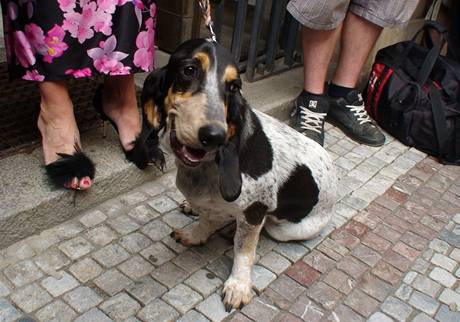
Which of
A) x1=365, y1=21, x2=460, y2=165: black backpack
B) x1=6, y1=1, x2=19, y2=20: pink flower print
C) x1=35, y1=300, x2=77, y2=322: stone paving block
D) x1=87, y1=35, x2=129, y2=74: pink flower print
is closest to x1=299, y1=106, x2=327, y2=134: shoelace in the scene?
x1=365, y1=21, x2=460, y2=165: black backpack

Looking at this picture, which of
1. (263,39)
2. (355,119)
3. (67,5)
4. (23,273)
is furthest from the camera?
(263,39)

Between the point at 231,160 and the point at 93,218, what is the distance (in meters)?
1.15

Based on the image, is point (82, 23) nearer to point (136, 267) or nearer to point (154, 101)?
point (154, 101)

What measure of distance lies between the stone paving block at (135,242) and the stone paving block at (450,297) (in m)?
1.52

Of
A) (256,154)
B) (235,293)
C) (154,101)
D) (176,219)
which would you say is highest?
(154,101)

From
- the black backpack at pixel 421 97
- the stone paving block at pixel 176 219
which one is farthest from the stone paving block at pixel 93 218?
the black backpack at pixel 421 97

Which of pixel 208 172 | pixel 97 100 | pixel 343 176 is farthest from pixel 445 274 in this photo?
pixel 97 100

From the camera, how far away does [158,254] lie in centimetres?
Result: 267

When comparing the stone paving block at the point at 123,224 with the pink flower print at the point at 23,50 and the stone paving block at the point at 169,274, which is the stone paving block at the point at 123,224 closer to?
the stone paving block at the point at 169,274

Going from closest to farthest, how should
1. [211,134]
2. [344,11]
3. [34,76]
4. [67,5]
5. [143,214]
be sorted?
[211,134]
[67,5]
[34,76]
[143,214]
[344,11]

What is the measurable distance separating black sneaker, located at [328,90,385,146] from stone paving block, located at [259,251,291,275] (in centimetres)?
168

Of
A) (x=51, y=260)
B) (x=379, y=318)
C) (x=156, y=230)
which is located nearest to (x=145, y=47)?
(x=156, y=230)

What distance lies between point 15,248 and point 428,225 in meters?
2.37

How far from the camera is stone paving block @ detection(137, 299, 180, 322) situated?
2.29 meters
